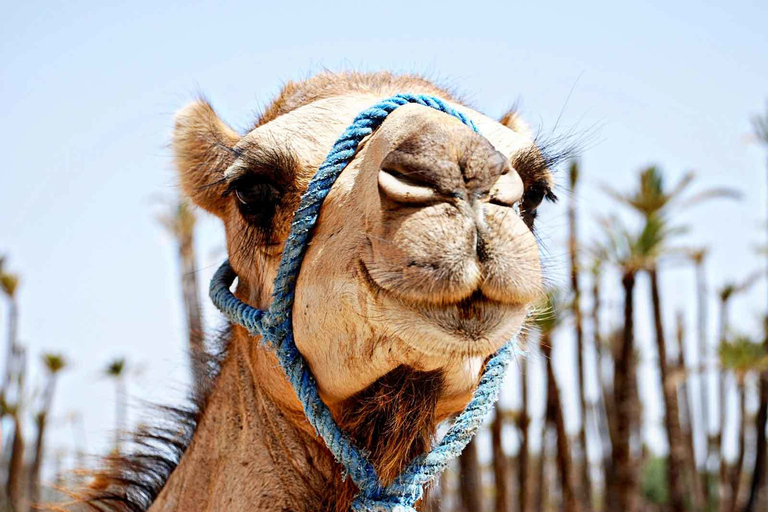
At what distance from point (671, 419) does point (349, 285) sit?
25.9 m

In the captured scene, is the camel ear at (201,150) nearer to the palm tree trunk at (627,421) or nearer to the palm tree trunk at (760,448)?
the palm tree trunk at (627,421)

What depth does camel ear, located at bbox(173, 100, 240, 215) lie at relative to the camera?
3.57m

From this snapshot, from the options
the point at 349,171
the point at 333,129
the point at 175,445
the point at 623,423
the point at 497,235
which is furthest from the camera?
the point at 623,423

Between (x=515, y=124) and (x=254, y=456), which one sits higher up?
(x=515, y=124)

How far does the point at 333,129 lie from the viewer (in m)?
3.10

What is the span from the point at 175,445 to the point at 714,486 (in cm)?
4752

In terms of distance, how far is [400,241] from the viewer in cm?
241

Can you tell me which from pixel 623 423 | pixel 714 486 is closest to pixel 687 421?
pixel 714 486

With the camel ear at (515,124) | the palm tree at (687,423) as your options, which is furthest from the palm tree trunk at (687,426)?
the camel ear at (515,124)

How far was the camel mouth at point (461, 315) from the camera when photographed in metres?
2.40

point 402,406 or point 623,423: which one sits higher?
point 402,406

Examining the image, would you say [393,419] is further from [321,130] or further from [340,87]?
[340,87]

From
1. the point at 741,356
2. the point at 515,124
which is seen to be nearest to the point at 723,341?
the point at 741,356

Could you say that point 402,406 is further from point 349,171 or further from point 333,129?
point 333,129
